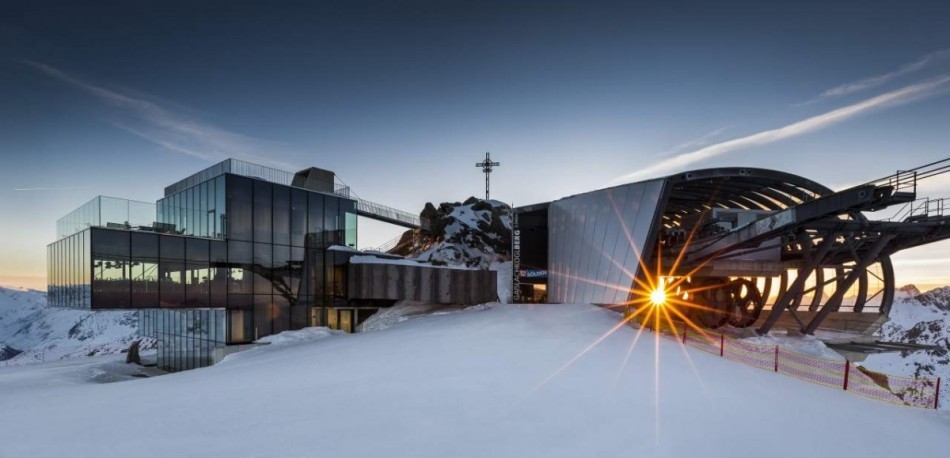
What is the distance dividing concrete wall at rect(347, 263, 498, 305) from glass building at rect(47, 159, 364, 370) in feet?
4.69

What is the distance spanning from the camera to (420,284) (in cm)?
3466

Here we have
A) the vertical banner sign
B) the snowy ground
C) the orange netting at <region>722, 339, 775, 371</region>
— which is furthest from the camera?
the vertical banner sign

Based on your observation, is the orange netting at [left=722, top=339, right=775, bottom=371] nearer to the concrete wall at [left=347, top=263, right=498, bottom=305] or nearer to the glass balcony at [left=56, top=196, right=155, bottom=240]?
the concrete wall at [left=347, top=263, right=498, bottom=305]

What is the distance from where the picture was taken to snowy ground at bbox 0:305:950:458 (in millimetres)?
8562

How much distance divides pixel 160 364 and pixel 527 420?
35.4m

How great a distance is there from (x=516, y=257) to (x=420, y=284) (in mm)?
7950

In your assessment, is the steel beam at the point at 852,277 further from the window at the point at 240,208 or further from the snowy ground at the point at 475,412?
the window at the point at 240,208

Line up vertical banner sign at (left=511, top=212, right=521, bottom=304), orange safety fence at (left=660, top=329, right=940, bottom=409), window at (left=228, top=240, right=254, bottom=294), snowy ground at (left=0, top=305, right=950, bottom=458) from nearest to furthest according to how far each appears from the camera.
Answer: snowy ground at (left=0, top=305, right=950, bottom=458) → orange safety fence at (left=660, top=329, right=940, bottom=409) → window at (left=228, top=240, right=254, bottom=294) → vertical banner sign at (left=511, top=212, right=521, bottom=304)

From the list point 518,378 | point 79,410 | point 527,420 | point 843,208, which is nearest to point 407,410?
point 527,420

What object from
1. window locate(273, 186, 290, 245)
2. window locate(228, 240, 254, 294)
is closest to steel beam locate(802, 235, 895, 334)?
window locate(273, 186, 290, 245)

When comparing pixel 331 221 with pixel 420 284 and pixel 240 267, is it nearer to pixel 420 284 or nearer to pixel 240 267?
pixel 240 267

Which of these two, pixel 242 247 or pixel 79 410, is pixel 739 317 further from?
pixel 79 410

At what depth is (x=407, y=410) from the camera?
396 inches

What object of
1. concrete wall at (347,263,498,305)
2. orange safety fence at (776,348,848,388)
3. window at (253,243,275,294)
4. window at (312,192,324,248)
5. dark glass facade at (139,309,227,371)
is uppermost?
window at (312,192,324,248)
